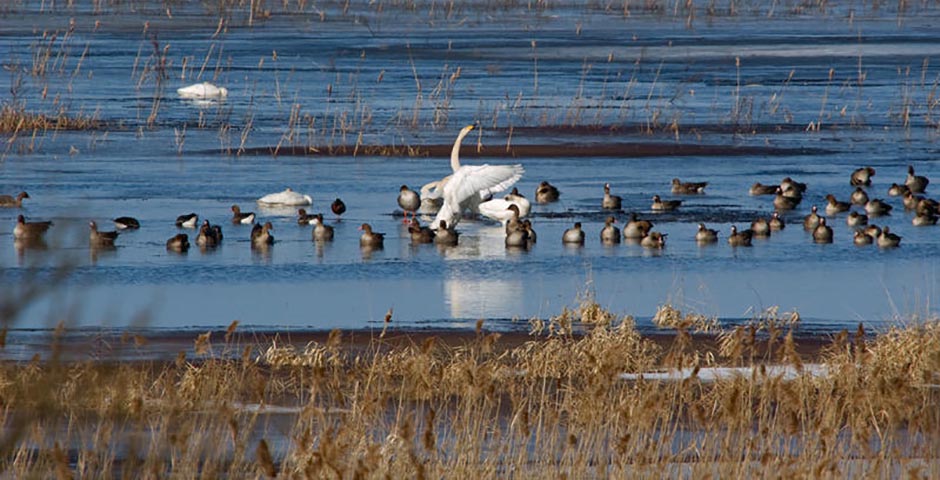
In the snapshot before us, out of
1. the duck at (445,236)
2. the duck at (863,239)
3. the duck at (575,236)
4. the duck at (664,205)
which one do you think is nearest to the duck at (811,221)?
the duck at (863,239)

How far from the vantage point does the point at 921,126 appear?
30969 mm

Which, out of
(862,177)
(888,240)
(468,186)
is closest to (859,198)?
(862,177)

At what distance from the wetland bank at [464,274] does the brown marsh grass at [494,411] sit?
48mm

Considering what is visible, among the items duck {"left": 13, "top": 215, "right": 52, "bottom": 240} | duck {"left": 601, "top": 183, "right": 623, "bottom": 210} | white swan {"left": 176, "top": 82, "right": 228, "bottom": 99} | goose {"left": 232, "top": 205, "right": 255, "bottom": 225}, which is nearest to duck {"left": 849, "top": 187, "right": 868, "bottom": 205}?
duck {"left": 601, "top": 183, "right": 623, "bottom": 210}

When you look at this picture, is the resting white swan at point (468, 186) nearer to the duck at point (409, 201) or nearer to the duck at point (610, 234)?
the duck at point (409, 201)

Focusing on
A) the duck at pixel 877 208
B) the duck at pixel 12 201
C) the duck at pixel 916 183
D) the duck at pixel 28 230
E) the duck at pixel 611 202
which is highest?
the duck at pixel 916 183

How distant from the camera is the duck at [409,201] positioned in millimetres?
21828

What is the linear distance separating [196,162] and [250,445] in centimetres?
1774

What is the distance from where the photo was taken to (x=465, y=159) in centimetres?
2719

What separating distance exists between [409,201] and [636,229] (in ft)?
11.1

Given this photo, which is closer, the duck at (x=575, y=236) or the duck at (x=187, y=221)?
the duck at (x=575, y=236)

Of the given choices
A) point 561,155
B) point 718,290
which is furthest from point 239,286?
point 561,155

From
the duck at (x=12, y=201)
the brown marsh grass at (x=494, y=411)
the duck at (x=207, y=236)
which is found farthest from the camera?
the duck at (x=12, y=201)

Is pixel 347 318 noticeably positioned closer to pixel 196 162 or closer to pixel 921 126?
pixel 196 162
